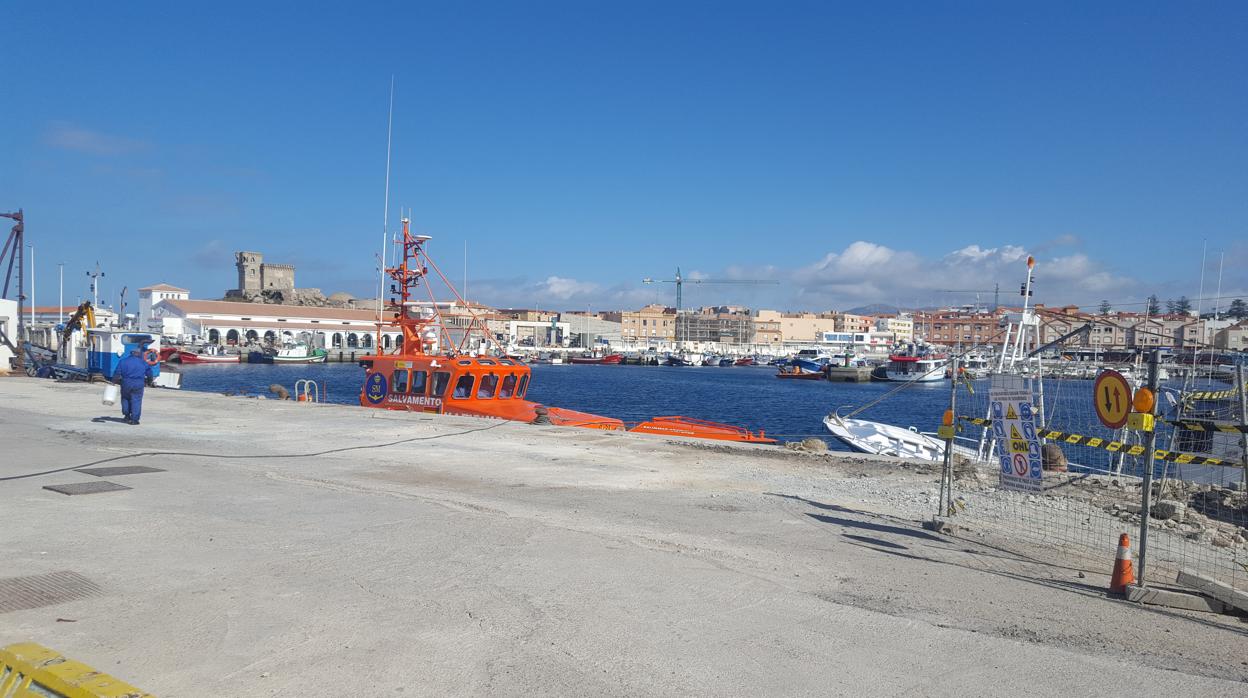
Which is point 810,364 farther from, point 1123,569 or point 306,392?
point 1123,569

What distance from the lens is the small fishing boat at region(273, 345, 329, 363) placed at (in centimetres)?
9319

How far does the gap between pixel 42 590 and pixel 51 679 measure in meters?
2.24

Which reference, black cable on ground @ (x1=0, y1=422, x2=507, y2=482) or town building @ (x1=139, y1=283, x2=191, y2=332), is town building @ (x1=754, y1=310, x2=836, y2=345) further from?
black cable on ground @ (x1=0, y1=422, x2=507, y2=482)

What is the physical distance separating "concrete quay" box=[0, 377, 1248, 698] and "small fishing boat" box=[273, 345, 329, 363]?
8650cm

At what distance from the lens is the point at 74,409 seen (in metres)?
20.1

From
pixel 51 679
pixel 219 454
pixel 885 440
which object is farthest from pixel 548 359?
pixel 51 679

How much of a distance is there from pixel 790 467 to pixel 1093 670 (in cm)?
843

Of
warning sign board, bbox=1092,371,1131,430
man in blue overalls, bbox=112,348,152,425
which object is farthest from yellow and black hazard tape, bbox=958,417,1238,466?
man in blue overalls, bbox=112,348,152,425

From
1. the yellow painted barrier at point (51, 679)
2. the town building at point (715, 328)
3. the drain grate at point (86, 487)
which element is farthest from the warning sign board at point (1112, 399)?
the town building at point (715, 328)

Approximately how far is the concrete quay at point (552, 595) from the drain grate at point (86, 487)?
21 centimetres

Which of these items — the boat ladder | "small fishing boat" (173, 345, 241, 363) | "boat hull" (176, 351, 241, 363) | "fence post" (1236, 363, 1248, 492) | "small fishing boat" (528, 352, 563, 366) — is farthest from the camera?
"small fishing boat" (528, 352, 563, 366)

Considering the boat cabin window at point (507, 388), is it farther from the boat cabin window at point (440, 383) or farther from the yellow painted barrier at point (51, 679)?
the yellow painted barrier at point (51, 679)

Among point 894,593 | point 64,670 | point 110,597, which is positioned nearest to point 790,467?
point 894,593

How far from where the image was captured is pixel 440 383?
64.7 ft
